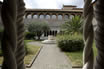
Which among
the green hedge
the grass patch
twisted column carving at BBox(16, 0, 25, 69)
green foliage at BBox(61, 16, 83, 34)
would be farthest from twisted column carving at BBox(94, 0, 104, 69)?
green foliage at BBox(61, 16, 83, 34)

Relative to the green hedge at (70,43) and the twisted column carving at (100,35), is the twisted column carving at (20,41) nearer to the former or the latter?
the twisted column carving at (100,35)

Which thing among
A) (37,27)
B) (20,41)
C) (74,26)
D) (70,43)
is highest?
(20,41)

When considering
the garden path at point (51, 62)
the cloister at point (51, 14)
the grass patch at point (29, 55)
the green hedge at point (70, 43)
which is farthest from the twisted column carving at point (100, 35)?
the cloister at point (51, 14)

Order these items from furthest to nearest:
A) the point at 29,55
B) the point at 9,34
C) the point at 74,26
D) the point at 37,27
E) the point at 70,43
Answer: the point at 37,27
the point at 74,26
the point at 70,43
the point at 29,55
the point at 9,34

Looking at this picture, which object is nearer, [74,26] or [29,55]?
[29,55]

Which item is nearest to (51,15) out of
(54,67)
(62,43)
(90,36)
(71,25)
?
(71,25)

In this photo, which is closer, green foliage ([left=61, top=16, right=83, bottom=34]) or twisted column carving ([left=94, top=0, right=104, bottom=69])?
twisted column carving ([left=94, top=0, right=104, bottom=69])

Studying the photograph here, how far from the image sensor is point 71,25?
13266 mm

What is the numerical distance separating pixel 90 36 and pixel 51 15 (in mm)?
26872

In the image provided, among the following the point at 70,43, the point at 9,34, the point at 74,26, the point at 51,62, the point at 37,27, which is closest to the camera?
the point at 9,34

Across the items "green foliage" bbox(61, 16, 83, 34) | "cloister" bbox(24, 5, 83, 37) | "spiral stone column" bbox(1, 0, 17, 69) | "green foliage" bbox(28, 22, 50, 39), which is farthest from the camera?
"cloister" bbox(24, 5, 83, 37)

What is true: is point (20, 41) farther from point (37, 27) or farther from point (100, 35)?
point (37, 27)

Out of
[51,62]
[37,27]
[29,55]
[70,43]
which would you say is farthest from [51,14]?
[51,62]

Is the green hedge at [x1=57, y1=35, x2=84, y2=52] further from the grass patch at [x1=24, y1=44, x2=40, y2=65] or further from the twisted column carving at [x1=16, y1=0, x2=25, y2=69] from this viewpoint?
the twisted column carving at [x1=16, y1=0, x2=25, y2=69]
